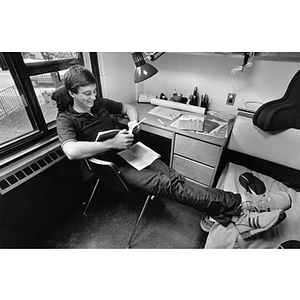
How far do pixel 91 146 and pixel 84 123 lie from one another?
0.26m

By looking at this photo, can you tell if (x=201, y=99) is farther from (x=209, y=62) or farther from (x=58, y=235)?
(x=58, y=235)

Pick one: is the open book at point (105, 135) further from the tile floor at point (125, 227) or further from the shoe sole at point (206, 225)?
the shoe sole at point (206, 225)

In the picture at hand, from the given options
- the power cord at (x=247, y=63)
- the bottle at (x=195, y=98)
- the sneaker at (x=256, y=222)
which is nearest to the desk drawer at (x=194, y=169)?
the sneaker at (x=256, y=222)

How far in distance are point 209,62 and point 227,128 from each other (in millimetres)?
647

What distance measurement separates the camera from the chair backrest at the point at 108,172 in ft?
3.15

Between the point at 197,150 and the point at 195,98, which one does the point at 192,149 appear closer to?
the point at 197,150

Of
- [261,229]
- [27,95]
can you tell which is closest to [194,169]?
[261,229]

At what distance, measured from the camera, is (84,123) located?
119cm

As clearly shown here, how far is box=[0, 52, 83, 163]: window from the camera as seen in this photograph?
103cm

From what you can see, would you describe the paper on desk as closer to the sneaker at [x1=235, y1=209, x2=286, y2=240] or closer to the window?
→ the window

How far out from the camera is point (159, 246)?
1.25 metres

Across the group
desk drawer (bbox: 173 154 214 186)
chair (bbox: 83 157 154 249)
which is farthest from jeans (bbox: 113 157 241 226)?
desk drawer (bbox: 173 154 214 186)
